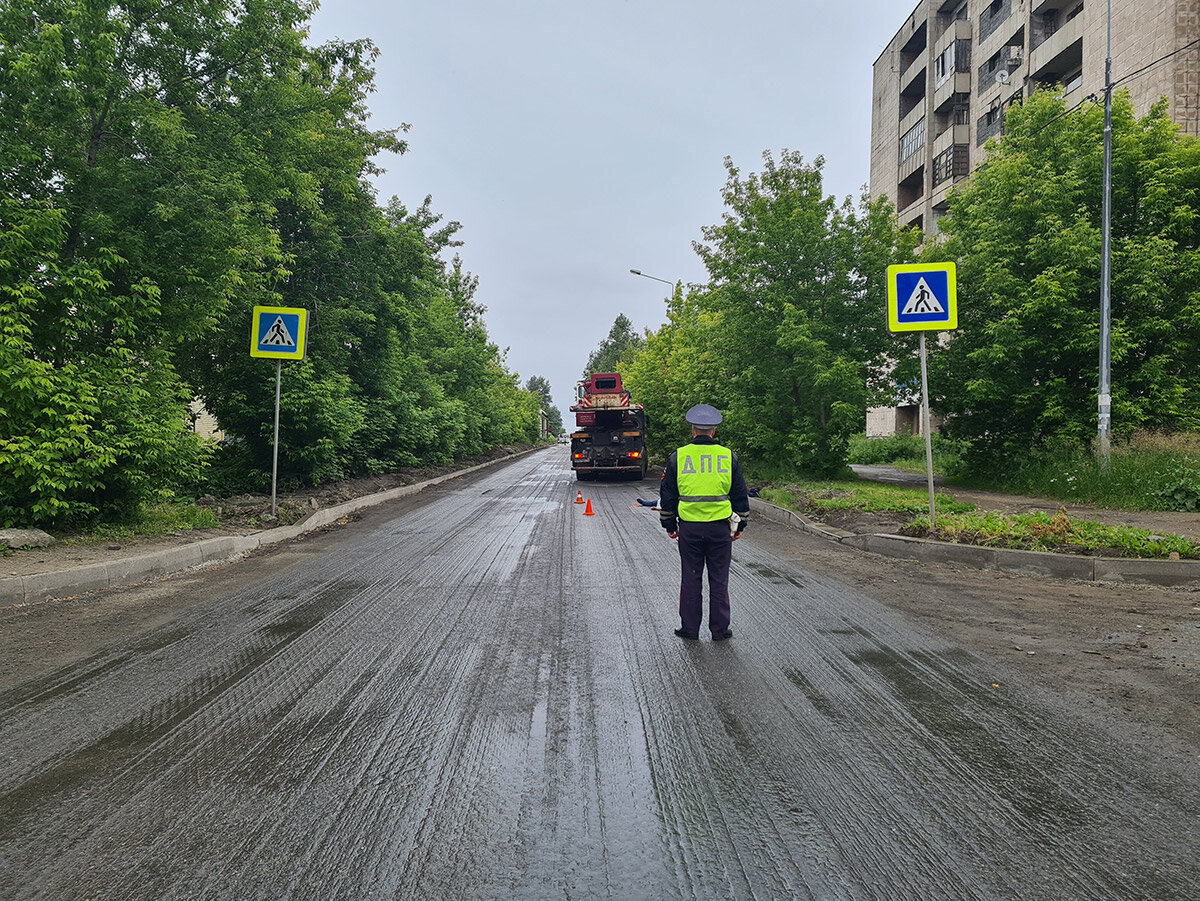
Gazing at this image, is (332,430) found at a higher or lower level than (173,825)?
higher

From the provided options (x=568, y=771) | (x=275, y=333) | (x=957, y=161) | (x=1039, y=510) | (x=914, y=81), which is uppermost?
(x=914, y=81)

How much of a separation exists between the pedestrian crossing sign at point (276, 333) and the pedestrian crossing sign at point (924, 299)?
30.1ft

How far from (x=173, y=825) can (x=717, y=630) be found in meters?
3.80

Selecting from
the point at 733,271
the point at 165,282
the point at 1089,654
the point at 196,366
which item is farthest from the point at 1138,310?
the point at 196,366

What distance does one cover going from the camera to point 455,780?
3.23m

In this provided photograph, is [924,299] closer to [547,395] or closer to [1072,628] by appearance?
[1072,628]

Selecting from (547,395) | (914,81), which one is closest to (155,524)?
(914,81)

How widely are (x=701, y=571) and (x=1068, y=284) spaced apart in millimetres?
13168

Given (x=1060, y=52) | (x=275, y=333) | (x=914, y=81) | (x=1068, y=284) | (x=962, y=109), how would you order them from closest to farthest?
(x=275, y=333)
(x=1068, y=284)
(x=1060, y=52)
(x=962, y=109)
(x=914, y=81)

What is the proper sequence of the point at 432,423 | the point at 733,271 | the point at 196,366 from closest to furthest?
1. the point at 196,366
2. the point at 733,271
3. the point at 432,423

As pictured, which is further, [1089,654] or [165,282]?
[165,282]

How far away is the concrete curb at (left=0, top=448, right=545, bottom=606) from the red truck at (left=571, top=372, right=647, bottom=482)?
1294 cm

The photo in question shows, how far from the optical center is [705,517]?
5793 mm

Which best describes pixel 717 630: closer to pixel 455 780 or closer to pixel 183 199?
pixel 455 780
